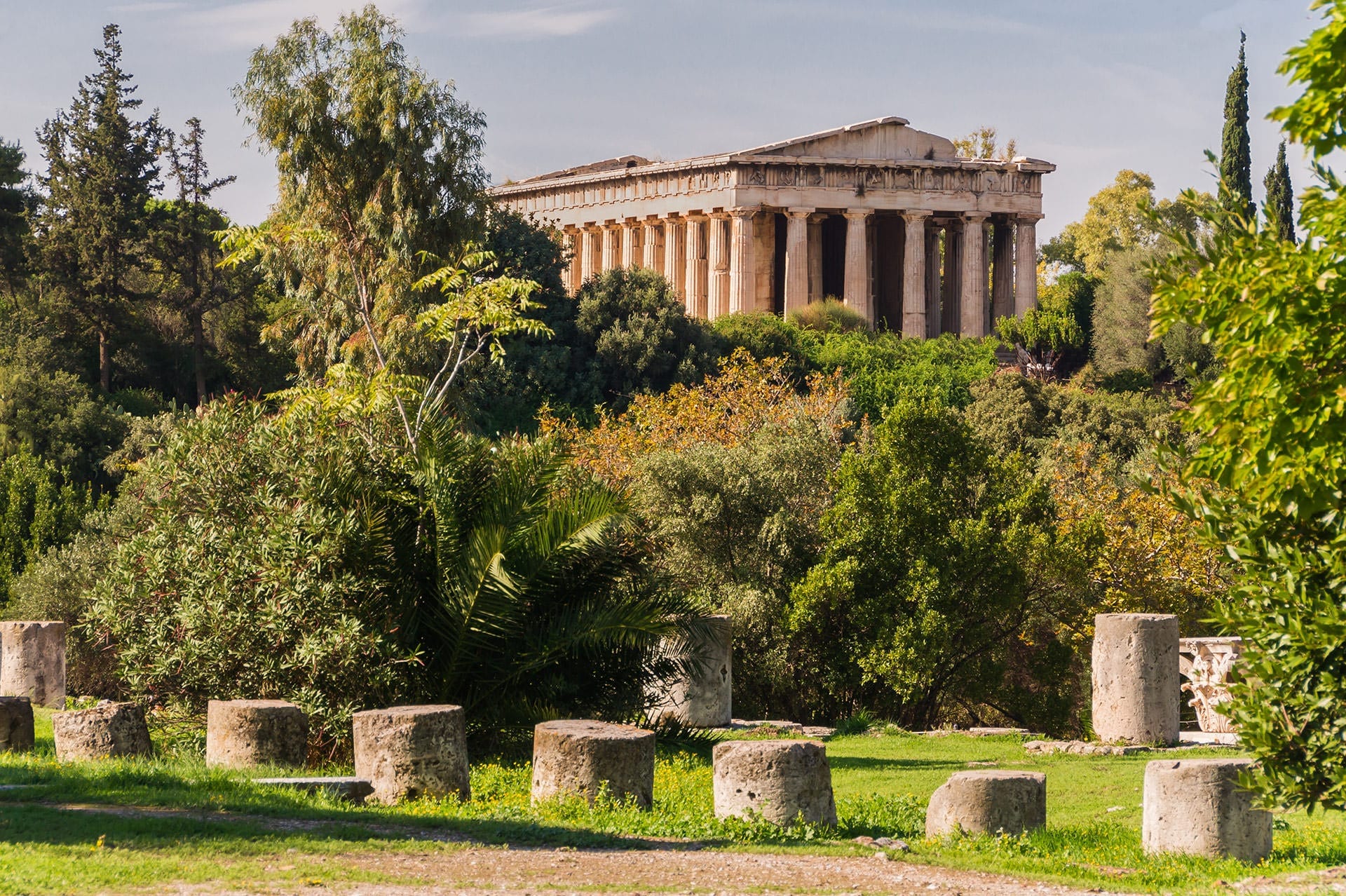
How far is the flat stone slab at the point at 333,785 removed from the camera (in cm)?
1162

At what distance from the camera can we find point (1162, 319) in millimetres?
7945

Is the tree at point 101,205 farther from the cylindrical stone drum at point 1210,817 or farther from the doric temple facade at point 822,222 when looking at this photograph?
the cylindrical stone drum at point 1210,817

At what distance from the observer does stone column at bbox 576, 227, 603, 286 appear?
239 feet

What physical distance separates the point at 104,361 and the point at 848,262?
32775mm

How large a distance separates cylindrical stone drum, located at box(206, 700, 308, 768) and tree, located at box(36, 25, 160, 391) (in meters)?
34.4

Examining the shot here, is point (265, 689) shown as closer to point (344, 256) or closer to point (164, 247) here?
point (344, 256)

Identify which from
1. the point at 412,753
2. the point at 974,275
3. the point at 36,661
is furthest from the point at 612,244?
the point at 412,753

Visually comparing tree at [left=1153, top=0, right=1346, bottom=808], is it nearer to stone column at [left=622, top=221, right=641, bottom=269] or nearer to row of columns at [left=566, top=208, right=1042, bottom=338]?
row of columns at [left=566, top=208, right=1042, bottom=338]

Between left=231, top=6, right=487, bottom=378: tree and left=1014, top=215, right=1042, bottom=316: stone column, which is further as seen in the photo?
left=1014, top=215, right=1042, bottom=316: stone column

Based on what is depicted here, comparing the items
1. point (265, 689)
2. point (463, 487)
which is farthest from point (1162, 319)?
point (265, 689)

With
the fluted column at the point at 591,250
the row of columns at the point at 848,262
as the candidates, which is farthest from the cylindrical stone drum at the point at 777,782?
the fluted column at the point at 591,250

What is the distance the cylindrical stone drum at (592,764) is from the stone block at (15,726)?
5.43m

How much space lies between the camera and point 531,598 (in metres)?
14.8

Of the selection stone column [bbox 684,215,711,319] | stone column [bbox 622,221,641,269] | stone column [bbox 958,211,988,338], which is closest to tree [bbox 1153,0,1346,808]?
stone column [bbox 684,215,711,319]
